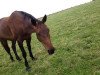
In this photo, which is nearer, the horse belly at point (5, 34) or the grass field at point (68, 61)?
the grass field at point (68, 61)

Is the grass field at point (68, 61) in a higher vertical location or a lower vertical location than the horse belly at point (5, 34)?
lower

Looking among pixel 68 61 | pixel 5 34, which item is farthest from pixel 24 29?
pixel 68 61

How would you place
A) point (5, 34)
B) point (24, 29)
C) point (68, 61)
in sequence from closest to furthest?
point (24, 29) < point (68, 61) < point (5, 34)

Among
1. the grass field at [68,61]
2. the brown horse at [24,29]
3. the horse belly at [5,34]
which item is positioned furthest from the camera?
the horse belly at [5,34]

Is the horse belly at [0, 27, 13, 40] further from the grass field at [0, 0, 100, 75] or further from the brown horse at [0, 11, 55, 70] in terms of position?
the grass field at [0, 0, 100, 75]

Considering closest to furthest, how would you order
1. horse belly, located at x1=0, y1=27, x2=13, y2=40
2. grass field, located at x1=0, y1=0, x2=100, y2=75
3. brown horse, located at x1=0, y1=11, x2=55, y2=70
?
brown horse, located at x1=0, y1=11, x2=55, y2=70 → grass field, located at x1=0, y1=0, x2=100, y2=75 → horse belly, located at x1=0, y1=27, x2=13, y2=40

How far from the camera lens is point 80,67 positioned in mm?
9336

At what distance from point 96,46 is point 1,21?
501 cm

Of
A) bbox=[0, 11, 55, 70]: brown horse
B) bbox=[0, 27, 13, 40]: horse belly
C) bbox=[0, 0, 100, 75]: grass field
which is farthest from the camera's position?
bbox=[0, 27, 13, 40]: horse belly

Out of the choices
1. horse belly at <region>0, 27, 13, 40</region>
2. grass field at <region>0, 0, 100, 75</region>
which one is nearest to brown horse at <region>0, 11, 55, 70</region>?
horse belly at <region>0, 27, 13, 40</region>

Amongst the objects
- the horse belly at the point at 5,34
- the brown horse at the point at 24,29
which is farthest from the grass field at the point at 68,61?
the horse belly at the point at 5,34

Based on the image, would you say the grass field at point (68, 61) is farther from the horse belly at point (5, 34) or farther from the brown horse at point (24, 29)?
the horse belly at point (5, 34)

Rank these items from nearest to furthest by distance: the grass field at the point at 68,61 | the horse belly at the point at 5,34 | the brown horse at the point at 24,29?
the brown horse at the point at 24,29 → the grass field at the point at 68,61 → the horse belly at the point at 5,34

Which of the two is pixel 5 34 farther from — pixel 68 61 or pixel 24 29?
pixel 68 61
